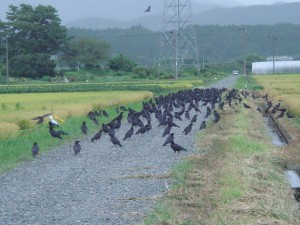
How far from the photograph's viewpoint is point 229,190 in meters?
9.75

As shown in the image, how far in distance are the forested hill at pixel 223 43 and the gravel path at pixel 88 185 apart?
137197mm

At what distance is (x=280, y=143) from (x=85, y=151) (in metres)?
7.05

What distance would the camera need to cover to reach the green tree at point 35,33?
85688 millimetres

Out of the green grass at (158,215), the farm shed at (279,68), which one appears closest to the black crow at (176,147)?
the green grass at (158,215)

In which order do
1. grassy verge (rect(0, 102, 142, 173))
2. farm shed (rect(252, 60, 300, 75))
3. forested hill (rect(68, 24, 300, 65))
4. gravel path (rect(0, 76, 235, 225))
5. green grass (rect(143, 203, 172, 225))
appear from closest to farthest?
green grass (rect(143, 203, 172, 225)) < gravel path (rect(0, 76, 235, 225)) < grassy verge (rect(0, 102, 142, 173)) < farm shed (rect(252, 60, 300, 75)) < forested hill (rect(68, 24, 300, 65))

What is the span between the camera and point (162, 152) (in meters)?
15.9

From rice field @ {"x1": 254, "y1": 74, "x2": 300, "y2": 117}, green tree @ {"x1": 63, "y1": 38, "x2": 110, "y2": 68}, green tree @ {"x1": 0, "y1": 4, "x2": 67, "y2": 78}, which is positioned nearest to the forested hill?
green tree @ {"x1": 63, "y1": 38, "x2": 110, "y2": 68}

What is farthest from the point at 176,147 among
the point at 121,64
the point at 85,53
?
the point at 85,53

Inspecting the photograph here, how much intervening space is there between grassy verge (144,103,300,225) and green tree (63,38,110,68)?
77802 millimetres

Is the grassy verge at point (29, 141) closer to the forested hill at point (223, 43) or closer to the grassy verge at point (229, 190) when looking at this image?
the grassy verge at point (229, 190)

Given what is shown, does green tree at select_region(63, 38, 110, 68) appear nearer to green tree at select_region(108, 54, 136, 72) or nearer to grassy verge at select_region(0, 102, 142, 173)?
green tree at select_region(108, 54, 136, 72)

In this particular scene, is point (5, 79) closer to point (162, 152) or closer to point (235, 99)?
point (235, 99)

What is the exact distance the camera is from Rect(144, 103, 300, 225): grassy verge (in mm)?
8266

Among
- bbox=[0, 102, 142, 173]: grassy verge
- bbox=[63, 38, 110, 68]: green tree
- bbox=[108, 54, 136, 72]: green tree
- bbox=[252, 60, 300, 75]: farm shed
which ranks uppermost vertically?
bbox=[63, 38, 110, 68]: green tree
